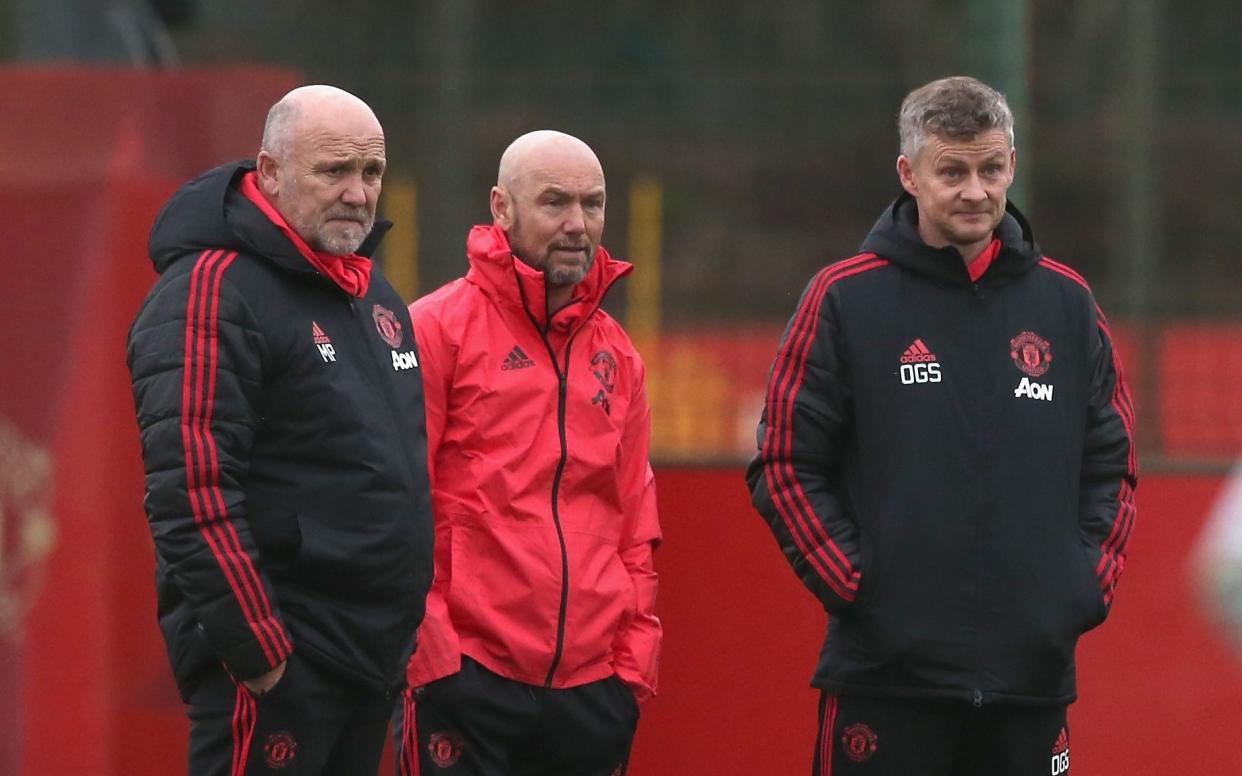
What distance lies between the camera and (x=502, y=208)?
4.26m

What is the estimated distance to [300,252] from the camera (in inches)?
143

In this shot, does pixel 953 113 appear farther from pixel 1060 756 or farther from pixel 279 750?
pixel 279 750

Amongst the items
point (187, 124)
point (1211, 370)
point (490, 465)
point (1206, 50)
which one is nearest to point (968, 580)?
point (490, 465)

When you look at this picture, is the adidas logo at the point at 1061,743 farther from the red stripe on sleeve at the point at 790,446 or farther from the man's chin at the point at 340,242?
the man's chin at the point at 340,242

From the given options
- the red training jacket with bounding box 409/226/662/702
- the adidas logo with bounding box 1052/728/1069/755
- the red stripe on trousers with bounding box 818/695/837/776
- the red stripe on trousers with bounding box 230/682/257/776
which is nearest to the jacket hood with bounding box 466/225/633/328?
the red training jacket with bounding box 409/226/662/702

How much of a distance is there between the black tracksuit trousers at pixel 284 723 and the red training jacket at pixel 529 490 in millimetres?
287

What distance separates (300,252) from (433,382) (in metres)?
0.55

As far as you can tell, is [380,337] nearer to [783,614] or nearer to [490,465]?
[490,465]

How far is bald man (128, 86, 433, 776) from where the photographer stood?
11.2ft

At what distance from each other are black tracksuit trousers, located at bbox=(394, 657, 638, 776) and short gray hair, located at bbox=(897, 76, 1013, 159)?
122cm

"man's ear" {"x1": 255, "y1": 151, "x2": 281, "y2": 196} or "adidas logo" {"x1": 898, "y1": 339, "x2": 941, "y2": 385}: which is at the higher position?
"man's ear" {"x1": 255, "y1": 151, "x2": 281, "y2": 196}

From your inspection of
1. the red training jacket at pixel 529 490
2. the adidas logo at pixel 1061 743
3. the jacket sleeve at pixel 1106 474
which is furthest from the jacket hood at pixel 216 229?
the adidas logo at pixel 1061 743

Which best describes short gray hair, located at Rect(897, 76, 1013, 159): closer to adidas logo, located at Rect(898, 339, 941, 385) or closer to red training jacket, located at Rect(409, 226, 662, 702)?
adidas logo, located at Rect(898, 339, 941, 385)

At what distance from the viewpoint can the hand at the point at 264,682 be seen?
3484 mm
